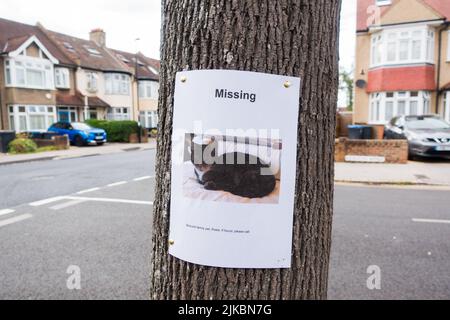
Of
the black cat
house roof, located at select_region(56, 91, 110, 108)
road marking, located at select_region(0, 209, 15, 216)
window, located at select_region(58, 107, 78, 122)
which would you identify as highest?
house roof, located at select_region(56, 91, 110, 108)

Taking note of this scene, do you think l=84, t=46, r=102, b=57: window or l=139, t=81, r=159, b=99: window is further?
l=139, t=81, r=159, b=99: window

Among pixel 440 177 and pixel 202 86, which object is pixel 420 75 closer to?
pixel 440 177

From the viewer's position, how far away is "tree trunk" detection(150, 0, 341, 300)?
4.17ft

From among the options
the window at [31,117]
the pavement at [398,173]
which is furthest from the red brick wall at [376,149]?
the window at [31,117]

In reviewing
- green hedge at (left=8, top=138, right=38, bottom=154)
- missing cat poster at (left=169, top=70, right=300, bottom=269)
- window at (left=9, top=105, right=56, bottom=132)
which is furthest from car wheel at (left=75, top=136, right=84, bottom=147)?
missing cat poster at (left=169, top=70, right=300, bottom=269)

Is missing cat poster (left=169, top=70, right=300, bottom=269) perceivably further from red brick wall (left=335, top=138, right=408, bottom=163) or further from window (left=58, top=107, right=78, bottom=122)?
window (left=58, top=107, right=78, bottom=122)

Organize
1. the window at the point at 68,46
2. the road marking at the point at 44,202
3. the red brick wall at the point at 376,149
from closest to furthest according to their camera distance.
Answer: the road marking at the point at 44,202 < the red brick wall at the point at 376,149 < the window at the point at 68,46

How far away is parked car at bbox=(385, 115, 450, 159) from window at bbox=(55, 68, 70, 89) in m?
26.5

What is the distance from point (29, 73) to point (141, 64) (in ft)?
51.9

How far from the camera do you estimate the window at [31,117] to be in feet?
86.2

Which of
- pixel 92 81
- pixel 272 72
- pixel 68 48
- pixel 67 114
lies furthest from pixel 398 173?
pixel 68 48

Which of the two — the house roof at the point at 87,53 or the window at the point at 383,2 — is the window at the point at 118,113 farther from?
the window at the point at 383,2

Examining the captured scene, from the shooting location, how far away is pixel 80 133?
2391 centimetres

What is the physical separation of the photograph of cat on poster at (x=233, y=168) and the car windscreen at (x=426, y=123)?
13942 millimetres
